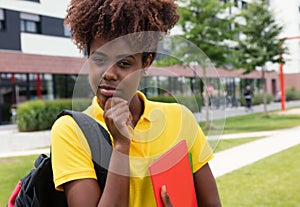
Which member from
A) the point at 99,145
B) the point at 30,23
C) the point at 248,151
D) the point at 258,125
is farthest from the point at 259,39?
the point at 99,145

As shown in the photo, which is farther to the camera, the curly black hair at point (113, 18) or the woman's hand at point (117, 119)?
the curly black hair at point (113, 18)

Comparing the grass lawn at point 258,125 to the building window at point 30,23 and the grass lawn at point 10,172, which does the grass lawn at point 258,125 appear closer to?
the grass lawn at point 10,172

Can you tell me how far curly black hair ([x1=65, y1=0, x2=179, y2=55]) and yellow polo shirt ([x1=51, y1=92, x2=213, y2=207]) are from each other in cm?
19

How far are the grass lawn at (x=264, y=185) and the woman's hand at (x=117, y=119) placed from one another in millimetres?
4120

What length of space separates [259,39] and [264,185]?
49.3 feet

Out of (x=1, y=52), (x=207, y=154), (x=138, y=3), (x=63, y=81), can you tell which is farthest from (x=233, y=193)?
(x=63, y=81)

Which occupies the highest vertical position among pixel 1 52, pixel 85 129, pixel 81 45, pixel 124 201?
pixel 1 52

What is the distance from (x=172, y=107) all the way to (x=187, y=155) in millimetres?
178

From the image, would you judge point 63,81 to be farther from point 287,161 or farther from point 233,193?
point 233,193

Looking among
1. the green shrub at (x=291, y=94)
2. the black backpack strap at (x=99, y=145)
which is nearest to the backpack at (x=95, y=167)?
the black backpack strap at (x=99, y=145)

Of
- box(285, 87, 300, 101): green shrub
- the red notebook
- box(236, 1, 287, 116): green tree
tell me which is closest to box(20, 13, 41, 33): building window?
box(236, 1, 287, 116): green tree

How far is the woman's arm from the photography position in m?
1.49

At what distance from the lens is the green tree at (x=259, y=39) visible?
19906 millimetres

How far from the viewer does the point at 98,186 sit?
1.21m
